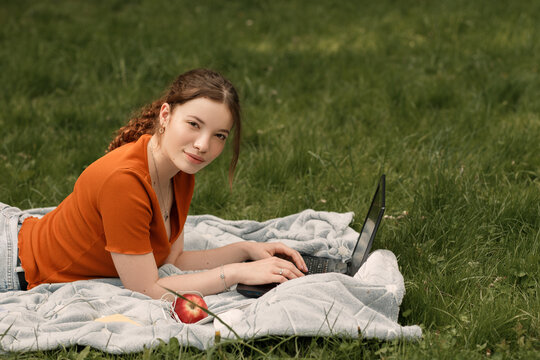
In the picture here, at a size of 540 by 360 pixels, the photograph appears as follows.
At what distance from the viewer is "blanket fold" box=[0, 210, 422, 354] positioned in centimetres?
241

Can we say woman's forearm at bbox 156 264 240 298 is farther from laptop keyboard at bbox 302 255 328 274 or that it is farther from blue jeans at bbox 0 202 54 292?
blue jeans at bbox 0 202 54 292

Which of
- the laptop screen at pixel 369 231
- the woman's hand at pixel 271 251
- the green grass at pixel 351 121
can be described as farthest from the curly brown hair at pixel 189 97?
the green grass at pixel 351 121

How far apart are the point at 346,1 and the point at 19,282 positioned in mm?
6463

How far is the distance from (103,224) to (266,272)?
2.47ft

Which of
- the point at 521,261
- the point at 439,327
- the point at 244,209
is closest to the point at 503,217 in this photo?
the point at 521,261

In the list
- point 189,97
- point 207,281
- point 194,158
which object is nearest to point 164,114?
point 189,97

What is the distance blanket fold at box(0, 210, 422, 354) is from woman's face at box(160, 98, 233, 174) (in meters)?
0.65

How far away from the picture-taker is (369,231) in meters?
2.82

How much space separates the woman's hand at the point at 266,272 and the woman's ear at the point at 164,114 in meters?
0.74

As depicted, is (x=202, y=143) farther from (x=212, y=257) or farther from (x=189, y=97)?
(x=212, y=257)

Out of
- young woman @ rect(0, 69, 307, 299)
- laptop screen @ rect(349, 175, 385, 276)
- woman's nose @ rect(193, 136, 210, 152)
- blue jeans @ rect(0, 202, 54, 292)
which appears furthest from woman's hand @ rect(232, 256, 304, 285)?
blue jeans @ rect(0, 202, 54, 292)

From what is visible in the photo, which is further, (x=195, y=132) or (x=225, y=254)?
(x=225, y=254)

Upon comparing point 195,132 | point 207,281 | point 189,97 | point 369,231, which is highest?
point 189,97

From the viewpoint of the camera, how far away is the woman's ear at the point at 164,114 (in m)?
2.78
